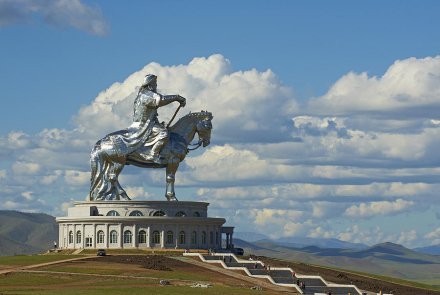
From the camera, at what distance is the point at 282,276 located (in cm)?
14575

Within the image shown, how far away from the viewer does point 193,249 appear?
166 metres

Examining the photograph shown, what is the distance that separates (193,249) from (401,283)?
28.5m

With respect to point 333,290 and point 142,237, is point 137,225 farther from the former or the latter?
point 333,290

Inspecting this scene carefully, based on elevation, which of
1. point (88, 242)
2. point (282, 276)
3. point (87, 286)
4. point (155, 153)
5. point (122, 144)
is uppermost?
point (122, 144)

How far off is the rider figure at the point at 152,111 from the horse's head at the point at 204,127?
446 centimetres

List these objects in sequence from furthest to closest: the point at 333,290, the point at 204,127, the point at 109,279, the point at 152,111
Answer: the point at 204,127
the point at 152,111
the point at 333,290
the point at 109,279

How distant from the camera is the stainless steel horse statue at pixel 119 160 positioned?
167375mm

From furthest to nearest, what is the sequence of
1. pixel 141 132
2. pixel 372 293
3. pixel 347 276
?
pixel 141 132 → pixel 347 276 → pixel 372 293

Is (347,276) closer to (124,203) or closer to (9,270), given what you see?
(124,203)

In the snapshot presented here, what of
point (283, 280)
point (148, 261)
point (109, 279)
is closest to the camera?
point (109, 279)

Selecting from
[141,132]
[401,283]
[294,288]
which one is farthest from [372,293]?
[141,132]

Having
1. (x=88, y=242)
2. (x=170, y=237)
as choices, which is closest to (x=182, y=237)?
(x=170, y=237)

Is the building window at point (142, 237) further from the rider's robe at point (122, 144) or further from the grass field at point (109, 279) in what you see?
the grass field at point (109, 279)

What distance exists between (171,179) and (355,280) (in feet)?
104
